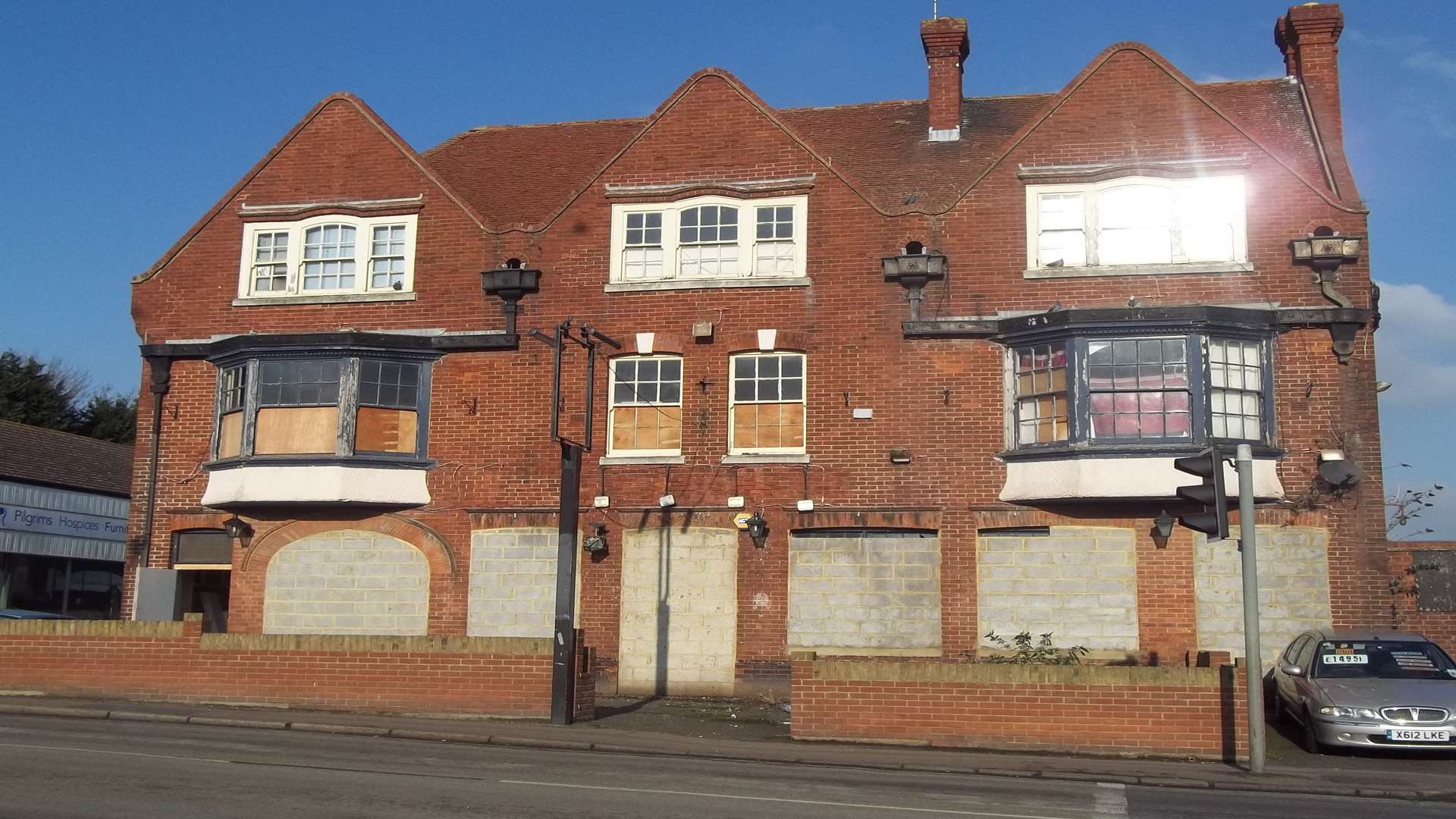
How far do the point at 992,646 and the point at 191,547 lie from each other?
1392cm

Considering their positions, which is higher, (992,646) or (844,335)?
(844,335)

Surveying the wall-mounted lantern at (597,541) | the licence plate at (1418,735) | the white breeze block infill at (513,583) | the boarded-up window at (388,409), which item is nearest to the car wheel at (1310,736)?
the licence plate at (1418,735)

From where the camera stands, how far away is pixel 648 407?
2261cm

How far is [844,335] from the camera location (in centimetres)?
2211

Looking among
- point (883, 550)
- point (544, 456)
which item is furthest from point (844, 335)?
point (544, 456)

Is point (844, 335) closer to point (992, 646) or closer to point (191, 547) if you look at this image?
point (992, 646)

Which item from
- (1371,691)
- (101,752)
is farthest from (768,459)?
(101,752)

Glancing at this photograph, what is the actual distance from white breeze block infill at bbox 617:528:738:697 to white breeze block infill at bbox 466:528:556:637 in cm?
130

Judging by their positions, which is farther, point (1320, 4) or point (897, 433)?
point (1320, 4)

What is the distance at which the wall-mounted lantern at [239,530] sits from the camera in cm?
2316

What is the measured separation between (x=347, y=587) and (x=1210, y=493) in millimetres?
14513

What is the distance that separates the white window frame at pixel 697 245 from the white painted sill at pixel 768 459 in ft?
9.63

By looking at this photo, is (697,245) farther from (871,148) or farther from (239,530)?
(239,530)

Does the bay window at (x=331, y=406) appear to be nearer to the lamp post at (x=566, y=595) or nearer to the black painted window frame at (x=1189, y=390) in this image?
the lamp post at (x=566, y=595)
